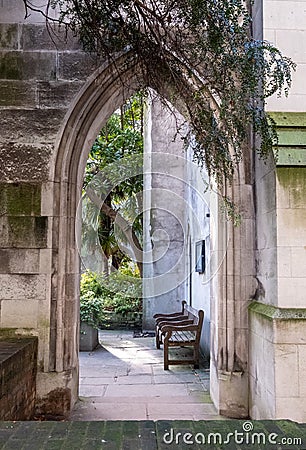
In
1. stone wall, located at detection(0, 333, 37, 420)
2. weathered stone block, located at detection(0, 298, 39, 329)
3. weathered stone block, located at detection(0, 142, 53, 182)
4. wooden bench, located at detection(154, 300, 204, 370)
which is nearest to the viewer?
stone wall, located at detection(0, 333, 37, 420)

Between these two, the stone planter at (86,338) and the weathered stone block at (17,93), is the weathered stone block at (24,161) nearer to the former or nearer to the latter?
the weathered stone block at (17,93)

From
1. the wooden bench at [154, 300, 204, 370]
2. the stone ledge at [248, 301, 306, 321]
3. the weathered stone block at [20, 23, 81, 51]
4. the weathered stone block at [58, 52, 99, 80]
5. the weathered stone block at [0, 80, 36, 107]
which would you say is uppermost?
the weathered stone block at [20, 23, 81, 51]

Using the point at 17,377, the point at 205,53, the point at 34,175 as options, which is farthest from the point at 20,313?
the point at 205,53

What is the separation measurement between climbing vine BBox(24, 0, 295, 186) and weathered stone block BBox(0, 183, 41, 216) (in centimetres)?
131

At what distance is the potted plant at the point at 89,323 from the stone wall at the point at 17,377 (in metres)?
2.99

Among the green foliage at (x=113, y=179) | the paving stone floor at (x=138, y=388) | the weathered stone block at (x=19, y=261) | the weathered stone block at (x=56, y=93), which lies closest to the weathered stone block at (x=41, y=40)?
the weathered stone block at (x=56, y=93)

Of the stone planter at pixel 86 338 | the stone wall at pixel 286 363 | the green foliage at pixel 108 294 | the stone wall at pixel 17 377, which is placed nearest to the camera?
the stone wall at pixel 17 377

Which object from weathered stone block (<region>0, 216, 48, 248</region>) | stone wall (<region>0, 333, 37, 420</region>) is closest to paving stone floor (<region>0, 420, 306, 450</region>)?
stone wall (<region>0, 333, 37, 420</region>)

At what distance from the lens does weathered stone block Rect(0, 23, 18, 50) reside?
3947 mm

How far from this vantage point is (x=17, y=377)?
121 inches

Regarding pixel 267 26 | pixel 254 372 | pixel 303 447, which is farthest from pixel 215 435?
pixel 267 26

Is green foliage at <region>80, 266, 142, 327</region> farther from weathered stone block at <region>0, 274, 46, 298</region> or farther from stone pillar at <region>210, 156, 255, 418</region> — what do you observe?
stone pillar at <region>210, 156, 255, 418</region>

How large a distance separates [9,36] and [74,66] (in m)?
0.64

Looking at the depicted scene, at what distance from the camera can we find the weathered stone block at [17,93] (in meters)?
3.92
